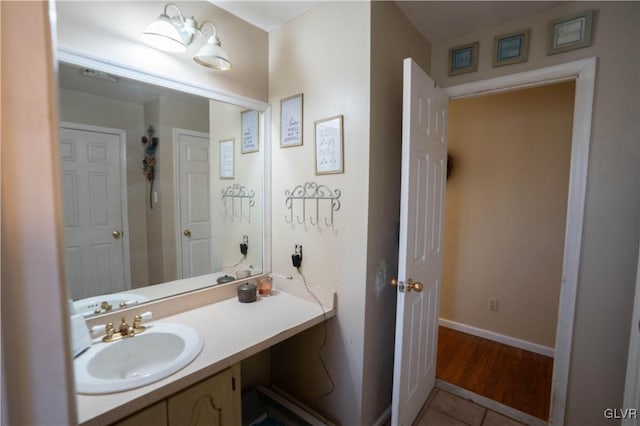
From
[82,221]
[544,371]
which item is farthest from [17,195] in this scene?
[544,371]

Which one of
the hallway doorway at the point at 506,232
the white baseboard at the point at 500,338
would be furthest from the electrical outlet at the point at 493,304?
the white baseboard at the point at 500,338

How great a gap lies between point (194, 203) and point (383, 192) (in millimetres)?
1034

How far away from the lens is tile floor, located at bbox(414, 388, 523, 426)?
1674 mm

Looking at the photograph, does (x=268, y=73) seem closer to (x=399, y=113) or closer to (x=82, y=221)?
(x=399, y=113)

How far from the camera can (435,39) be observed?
1.79 metres

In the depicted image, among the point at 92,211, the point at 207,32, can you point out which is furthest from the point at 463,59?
the point at 92,211

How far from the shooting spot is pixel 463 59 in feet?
5.65

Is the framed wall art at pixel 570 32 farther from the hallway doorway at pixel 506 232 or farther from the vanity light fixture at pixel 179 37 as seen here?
the vanity light fixture at pixel 179 37

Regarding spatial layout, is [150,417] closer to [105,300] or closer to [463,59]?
[105,300]

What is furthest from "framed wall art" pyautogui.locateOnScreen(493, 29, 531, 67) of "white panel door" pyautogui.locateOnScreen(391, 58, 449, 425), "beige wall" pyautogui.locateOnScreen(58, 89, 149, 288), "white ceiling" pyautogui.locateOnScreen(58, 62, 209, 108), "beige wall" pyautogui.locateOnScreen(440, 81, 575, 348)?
"beige wall" pyautogui.locateOnScreen(58, 89, 149, 288)

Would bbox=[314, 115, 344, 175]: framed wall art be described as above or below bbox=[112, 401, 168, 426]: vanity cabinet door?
above

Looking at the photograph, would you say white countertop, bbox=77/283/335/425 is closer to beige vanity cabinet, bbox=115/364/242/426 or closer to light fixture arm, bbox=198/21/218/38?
beige vanity cabinet, bbox=115/364/242/426

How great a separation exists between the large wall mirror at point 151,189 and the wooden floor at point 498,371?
168 centimetres

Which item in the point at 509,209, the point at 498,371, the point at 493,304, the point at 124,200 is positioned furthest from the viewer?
the point at 493,304
